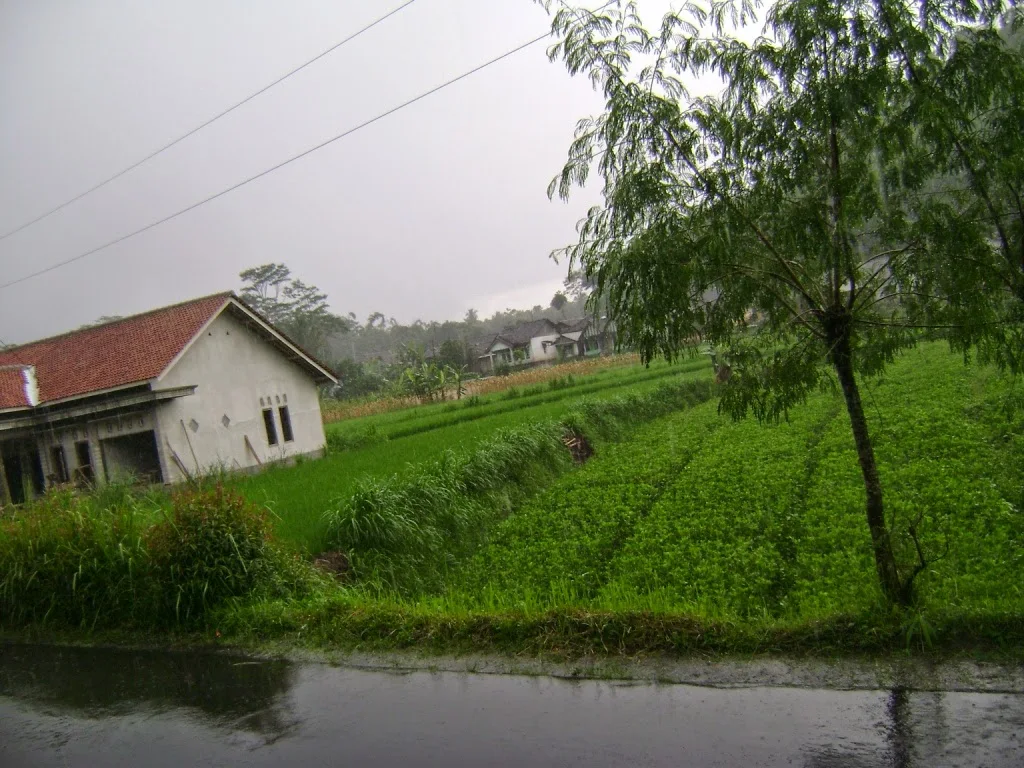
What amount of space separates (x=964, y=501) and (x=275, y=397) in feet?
61.2

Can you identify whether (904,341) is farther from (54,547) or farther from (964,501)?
(54,547)

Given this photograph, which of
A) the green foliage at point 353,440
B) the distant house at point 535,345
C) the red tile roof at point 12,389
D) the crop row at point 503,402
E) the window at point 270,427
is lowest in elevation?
the green foliage at point 353,440

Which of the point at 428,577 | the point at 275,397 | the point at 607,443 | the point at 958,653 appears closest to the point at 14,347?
the point at 275,397

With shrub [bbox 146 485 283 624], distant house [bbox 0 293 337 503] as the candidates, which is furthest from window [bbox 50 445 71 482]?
shrub [bbox 146 485 283 624]

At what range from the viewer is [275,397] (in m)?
22.4

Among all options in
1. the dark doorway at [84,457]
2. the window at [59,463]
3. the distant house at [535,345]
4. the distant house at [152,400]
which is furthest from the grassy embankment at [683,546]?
the distant house at [535,345]

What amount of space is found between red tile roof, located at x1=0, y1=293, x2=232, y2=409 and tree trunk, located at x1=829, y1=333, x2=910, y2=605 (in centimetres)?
1637

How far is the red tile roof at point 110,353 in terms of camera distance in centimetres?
1877

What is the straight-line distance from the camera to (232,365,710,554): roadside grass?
34.0ft

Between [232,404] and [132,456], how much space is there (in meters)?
2.81

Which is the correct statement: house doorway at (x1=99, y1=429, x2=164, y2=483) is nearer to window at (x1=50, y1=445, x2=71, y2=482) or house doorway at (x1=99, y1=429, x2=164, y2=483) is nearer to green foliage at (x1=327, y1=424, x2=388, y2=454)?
window at (x1=50, y1=445, x2=71, y2=482)

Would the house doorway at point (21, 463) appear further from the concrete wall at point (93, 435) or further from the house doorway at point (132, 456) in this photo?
the house doorway at point (132, 456)

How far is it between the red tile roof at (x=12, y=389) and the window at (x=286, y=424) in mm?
6365

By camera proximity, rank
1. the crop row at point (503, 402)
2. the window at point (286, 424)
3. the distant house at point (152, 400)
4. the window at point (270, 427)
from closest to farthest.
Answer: the distant house at point (152, 400), the window at point (270, 427), the window at point (286, 424), the crop row at point (503, 402)
